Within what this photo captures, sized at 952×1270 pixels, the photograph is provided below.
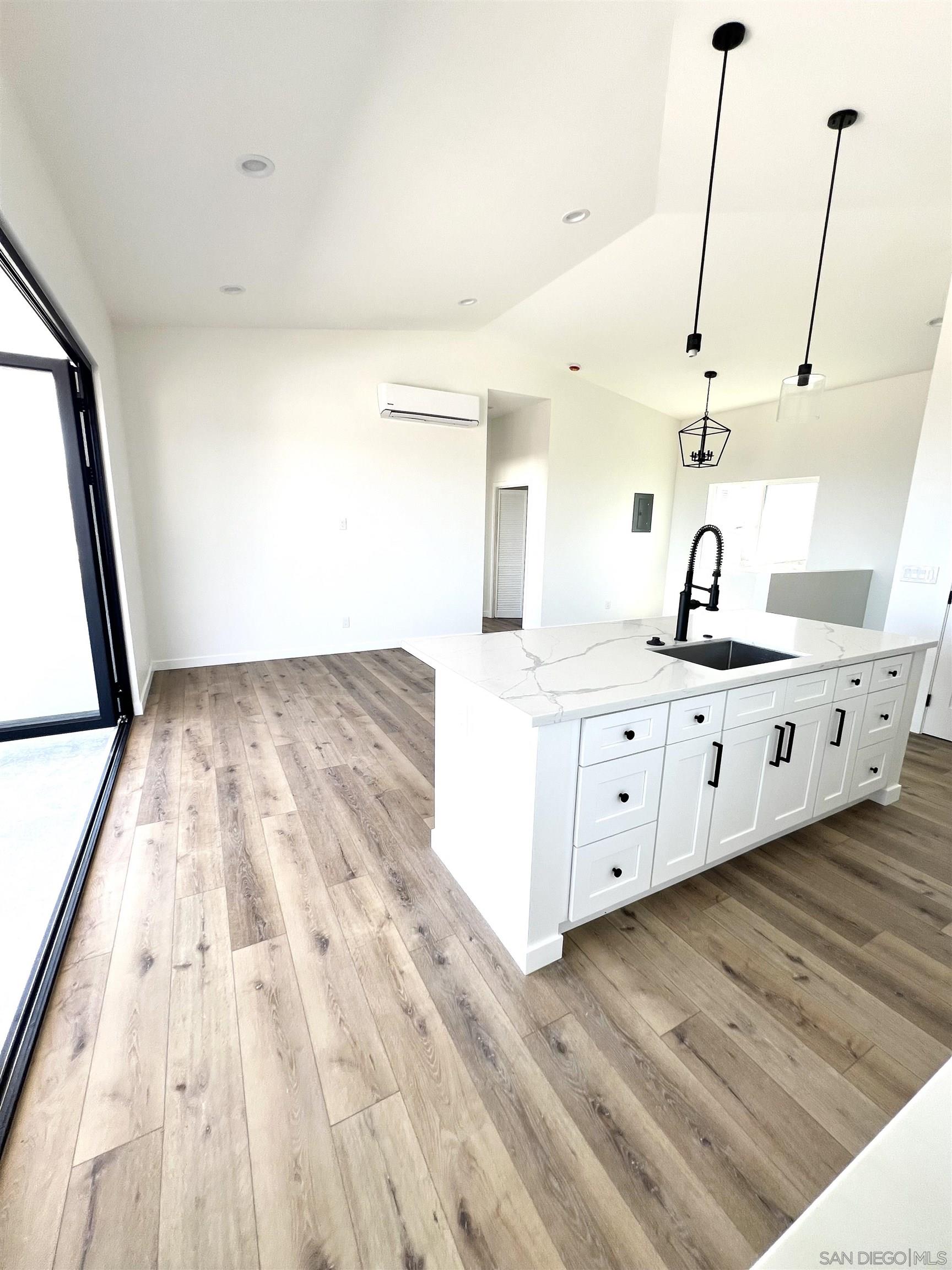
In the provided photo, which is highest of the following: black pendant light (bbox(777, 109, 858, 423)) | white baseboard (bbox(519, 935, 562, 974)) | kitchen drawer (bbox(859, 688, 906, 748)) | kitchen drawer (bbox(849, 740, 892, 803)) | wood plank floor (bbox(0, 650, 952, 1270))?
black pendant light (bbox(777, 109, 858, 423))

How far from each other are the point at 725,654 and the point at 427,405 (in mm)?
3779

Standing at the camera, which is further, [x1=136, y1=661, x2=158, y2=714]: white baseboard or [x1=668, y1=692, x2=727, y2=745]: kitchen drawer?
[x1=136, y1=661, x2=158, y2=714]: white baseboard

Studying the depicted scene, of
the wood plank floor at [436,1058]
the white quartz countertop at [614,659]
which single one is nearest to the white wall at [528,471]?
the white quartz countertop at [614,659]

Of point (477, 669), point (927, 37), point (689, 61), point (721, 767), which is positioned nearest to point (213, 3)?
point (689, 61)

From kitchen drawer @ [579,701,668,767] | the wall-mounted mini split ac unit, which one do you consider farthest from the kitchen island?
the wall-mounted mini split ac unit

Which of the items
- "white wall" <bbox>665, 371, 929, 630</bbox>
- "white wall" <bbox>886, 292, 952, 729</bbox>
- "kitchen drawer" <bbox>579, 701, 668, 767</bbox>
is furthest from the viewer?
"white wall" <bbox>665, 371, 929, 630</bbox>

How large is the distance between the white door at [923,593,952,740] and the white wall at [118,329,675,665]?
376cm

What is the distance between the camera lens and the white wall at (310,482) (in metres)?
4.36

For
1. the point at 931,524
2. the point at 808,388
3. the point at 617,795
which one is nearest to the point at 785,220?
the point at 808,388

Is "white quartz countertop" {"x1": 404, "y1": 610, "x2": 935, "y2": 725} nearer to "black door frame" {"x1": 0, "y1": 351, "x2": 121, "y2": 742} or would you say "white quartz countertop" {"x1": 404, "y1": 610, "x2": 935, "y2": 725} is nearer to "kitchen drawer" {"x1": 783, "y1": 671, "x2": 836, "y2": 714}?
"kitchen drawer" {"x1": 783, "y1": 671, "x2": 836, "y2": 714}

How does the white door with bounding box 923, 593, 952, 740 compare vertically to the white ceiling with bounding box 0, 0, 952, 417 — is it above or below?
below

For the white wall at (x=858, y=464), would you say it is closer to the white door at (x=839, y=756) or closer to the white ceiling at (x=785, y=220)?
the white ceiling at (x=785, y=220)

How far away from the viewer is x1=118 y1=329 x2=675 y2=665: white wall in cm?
436

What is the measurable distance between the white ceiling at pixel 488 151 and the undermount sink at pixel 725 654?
2264 millimetres
